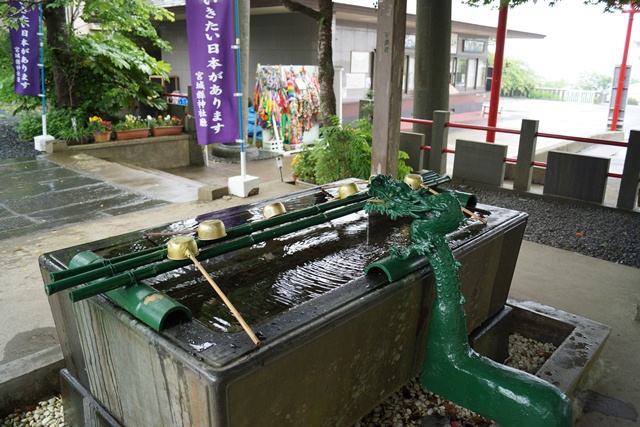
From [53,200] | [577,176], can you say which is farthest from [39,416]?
[577,176]

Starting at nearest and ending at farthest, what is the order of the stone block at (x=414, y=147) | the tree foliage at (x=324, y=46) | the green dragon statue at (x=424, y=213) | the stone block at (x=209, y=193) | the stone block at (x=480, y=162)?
the green dragon statue at (x=424, y=213) < the stone block at (x=209, y=193) < the stone block at (x=480, y=162) < the tree foliage at (x=324, y=46) < the stone block at (x=414, y=147)

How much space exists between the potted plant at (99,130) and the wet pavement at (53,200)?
172 cm

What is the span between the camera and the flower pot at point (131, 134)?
984 centimetres

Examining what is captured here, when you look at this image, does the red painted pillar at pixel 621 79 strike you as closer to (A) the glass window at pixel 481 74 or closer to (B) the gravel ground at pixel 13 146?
(A) the glass window at pixel 481 74

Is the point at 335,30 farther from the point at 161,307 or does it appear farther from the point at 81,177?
the point at 161,307

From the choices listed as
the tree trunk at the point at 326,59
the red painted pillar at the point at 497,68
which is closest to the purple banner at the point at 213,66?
the tree trunk at the point at 326,59

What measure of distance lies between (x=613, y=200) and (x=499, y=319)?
19.8ft

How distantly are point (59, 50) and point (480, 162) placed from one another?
8366 millimetres

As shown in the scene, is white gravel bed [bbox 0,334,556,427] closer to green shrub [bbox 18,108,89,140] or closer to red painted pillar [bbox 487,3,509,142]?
green shrub [bbox 18,108,89,140]

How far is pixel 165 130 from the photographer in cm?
1066

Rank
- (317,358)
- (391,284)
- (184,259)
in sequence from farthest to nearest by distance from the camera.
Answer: (391,284), (184,259), (317,358)

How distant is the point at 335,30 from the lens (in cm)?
1382

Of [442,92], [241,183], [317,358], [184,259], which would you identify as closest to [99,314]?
[184,259]

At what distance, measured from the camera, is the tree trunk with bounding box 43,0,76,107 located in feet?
32.2
